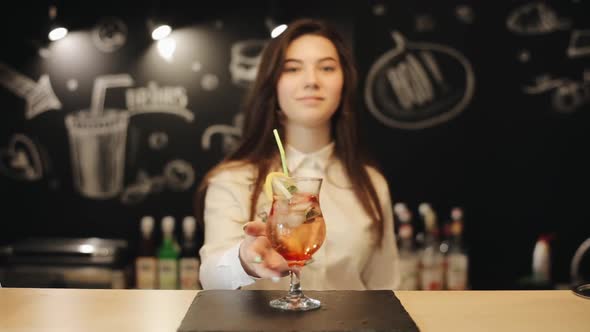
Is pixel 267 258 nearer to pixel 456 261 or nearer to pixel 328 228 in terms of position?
pixel 328 228

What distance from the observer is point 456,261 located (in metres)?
2.79

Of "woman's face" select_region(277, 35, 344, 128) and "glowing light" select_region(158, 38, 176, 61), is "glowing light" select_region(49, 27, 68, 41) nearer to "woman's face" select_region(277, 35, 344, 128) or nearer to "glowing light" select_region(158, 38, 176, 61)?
"glowing light" select_region(158, 38, 176, 61)

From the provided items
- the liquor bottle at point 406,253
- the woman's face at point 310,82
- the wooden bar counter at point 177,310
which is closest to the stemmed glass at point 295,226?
the wooden bar counter at point 177,310

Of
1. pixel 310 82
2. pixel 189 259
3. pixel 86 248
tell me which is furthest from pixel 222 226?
pixel 86 248

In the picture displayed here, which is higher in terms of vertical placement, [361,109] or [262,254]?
[361,109]

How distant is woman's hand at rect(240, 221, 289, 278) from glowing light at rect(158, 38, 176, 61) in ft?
6.72

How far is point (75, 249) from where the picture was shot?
2.97m

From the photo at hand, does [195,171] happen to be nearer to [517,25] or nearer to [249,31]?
[249,31]

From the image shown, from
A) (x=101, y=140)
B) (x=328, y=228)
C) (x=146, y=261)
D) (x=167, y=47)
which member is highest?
(x=167, y=47)

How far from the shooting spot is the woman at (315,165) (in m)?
1.88

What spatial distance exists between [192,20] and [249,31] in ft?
0.96

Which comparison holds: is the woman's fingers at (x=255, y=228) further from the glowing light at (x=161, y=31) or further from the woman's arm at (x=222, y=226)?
the glowing light at (x=161, y=31)

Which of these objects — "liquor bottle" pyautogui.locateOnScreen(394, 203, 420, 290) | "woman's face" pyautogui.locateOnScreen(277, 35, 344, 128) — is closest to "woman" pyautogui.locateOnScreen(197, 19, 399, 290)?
"woman's face" pyautogui.locateOnScreen(277, 35, 344, 128)

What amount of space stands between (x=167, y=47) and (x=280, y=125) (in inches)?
54.0
